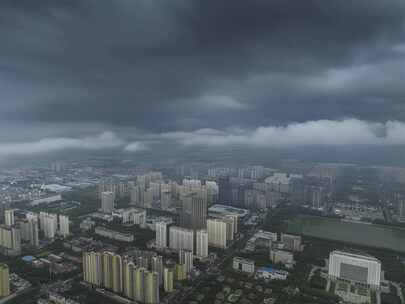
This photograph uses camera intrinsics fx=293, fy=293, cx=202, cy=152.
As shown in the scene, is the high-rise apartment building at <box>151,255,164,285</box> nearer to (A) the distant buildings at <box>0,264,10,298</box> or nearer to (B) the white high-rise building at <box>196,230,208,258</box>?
(B) the white high-rise building at <box>196,230,208,258</box>

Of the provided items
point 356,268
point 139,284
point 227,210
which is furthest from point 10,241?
point 356,268

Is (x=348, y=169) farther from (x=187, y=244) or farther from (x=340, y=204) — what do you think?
(x=187, y=244)

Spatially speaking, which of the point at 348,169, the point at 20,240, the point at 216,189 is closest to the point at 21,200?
A: the point at 20,240

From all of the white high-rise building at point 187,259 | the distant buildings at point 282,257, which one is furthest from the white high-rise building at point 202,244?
the distant buildings at point 282,257

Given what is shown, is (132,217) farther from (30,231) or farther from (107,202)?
(30,231)

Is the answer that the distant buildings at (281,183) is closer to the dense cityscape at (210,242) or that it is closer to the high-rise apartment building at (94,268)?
the dense cityscape at (210,242)

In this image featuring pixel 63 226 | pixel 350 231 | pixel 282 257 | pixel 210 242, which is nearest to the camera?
pixel 282 257
